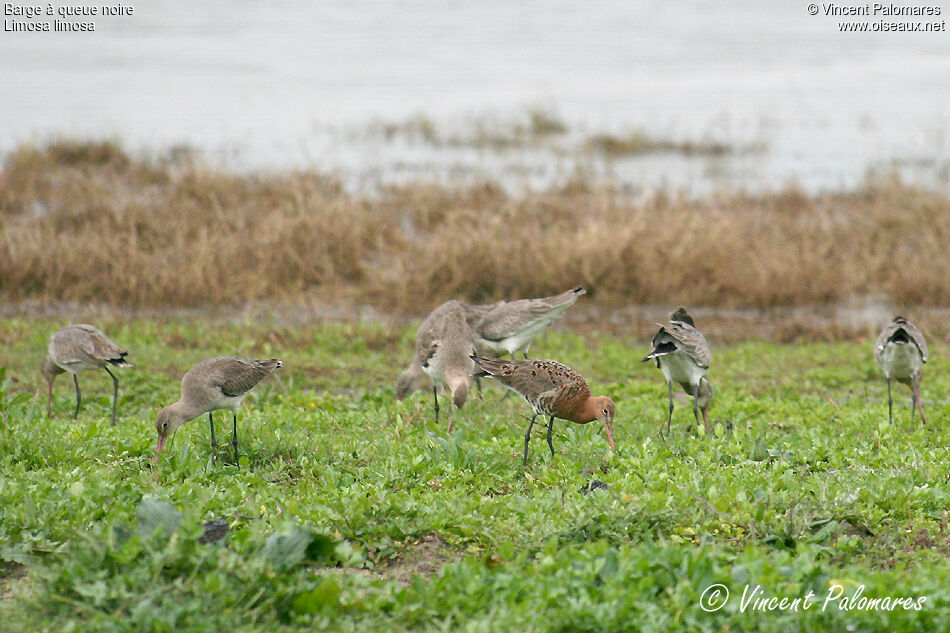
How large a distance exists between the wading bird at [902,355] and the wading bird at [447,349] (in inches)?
132

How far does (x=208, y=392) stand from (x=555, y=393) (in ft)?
7.49

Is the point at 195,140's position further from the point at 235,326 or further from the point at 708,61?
the point at 708,61

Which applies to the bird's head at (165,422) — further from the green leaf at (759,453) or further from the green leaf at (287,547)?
the green leaf at (759,453)

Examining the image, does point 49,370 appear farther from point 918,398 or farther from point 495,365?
point 918,398

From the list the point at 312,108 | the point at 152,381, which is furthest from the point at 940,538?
the point at 312,108

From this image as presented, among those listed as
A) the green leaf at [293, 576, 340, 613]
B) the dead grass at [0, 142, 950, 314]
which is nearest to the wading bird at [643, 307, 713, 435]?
the green leaf at [293, 576, 340, 613]

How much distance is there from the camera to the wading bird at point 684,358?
8.17 metres

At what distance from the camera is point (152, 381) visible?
9.86 m

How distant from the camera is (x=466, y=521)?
5613 mm

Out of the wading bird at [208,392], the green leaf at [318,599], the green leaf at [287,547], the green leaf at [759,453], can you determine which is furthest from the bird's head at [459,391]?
the green leaf at [318,599]

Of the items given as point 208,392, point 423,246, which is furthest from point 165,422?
point 423,246

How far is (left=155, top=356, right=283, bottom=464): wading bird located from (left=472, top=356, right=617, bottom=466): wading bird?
1.76 m

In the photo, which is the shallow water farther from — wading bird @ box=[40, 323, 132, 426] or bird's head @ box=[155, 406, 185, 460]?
bird's head @ box=[155, 406, 185, 460]

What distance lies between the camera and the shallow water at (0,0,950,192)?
61.7ft
